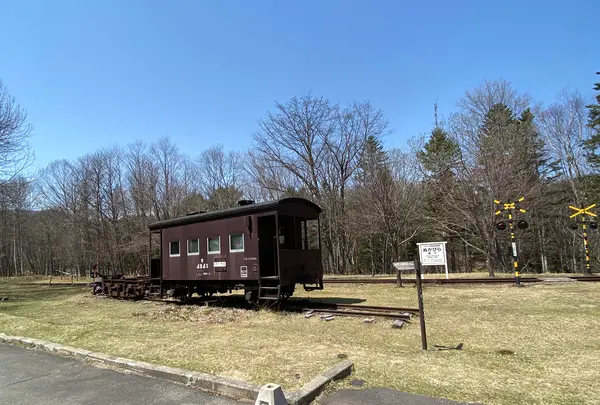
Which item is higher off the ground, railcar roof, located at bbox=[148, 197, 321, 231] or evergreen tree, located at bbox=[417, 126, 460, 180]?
evergreen tree, located at bbox=[417, 126, 460, 180]

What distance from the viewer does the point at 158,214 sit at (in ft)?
132

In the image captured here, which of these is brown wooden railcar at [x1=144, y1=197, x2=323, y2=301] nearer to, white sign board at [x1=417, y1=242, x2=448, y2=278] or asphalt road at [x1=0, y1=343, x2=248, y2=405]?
white sign board at [x1=417, y1=242, x2=448, y2=278]

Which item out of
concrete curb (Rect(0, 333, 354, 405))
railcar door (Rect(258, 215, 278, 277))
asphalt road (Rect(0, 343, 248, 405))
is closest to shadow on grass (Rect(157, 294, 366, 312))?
railcar door (Rect(258, 215, 278, 277))

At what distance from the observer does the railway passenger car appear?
450 inches

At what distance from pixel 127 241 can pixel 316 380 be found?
41488 millimetres

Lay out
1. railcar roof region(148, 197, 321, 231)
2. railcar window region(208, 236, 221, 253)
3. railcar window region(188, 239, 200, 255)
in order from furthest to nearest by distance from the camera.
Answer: railcar window region(188, 239, 200, 255) < railcar window region(208, 236, 221, 253) < railcar roof region(148, 197, 321, 231)

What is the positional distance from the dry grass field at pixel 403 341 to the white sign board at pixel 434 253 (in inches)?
97.5

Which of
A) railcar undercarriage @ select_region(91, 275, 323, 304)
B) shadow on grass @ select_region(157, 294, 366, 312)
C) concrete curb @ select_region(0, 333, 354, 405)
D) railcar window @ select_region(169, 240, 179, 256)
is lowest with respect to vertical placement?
shadow on grass @ select_region(157, 294, 366, 312)

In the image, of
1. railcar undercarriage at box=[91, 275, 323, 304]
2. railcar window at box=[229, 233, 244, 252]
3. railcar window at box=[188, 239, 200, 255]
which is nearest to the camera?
railcar undercarriage at box=[91, 275, 323, 304]

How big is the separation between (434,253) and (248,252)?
8106 mm

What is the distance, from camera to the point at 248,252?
1167 centimetres

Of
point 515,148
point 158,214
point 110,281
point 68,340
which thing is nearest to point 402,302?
point 68,340

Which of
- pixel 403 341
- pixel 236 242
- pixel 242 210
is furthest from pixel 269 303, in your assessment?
pixel 403 341

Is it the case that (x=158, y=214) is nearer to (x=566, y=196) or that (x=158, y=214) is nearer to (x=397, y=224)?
(x=397, y=224)
